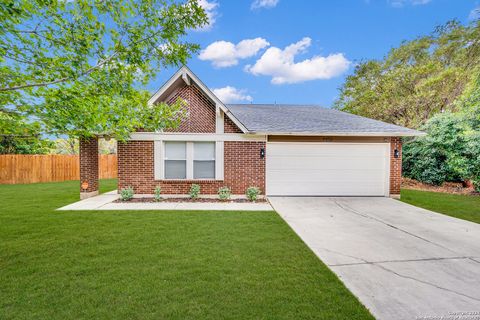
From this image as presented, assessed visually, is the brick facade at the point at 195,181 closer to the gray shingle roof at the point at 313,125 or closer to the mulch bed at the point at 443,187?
the gray shingle roof at the point at 313,125

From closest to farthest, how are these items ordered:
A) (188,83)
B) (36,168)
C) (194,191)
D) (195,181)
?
1. (194,191)
2. (188,83)
3. (195,181)
4. (36,168)

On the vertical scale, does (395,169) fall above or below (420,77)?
below

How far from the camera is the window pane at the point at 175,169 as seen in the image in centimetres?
941

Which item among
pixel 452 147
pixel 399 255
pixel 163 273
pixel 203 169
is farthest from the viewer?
pixel 452 147

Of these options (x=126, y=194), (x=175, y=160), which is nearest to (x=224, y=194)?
(x=175, y=160)

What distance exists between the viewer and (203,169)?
9.48 meters

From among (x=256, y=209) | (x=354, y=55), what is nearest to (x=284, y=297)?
(x=256, y=209)

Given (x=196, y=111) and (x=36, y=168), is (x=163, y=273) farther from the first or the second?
(x=36, y=168)

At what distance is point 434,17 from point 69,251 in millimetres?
27062

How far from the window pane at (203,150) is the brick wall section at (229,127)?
84 cm

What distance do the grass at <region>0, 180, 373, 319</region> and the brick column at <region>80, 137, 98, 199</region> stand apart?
333cm

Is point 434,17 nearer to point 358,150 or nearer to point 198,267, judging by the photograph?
point 358,150

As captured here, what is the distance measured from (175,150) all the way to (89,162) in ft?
11.7

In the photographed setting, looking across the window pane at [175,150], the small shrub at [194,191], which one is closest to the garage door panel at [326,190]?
the small shrub at [194,191]
